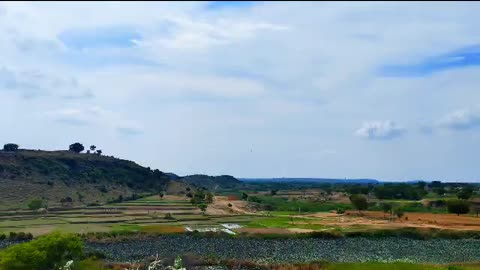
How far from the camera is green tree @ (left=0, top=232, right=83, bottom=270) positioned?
141 ft

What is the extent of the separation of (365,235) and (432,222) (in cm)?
1662

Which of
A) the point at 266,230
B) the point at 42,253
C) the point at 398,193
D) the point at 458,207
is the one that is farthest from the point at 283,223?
the point at 398,193

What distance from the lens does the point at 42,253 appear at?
145 feet

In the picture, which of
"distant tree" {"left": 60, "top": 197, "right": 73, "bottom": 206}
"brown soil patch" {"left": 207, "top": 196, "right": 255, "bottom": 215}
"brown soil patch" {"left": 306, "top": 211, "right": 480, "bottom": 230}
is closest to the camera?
"brown soil patch" {"left": 306, "top": 211, "right": 480, "bottom": 230}

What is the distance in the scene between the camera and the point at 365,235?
261ft

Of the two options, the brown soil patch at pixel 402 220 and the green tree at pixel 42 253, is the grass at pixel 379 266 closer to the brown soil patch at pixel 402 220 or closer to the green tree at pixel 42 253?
the green tree at pixel 42 253

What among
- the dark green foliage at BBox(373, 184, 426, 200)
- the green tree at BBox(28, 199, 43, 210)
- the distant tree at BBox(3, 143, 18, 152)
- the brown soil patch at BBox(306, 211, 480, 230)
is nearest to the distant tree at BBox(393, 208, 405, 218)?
the brown soil patch at BBox(306, 211, 480, 230)

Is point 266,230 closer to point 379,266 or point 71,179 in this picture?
point 379,266

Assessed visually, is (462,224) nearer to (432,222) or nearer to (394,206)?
(432,222)

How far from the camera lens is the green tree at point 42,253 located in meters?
42.8

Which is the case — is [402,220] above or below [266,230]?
above

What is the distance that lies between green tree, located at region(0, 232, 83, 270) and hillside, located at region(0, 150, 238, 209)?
63.7 metres

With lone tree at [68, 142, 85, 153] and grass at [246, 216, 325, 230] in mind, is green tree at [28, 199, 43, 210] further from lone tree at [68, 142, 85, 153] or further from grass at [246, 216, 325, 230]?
lone tree at [68, 142, 85, 153]

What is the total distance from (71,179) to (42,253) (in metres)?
92.3
